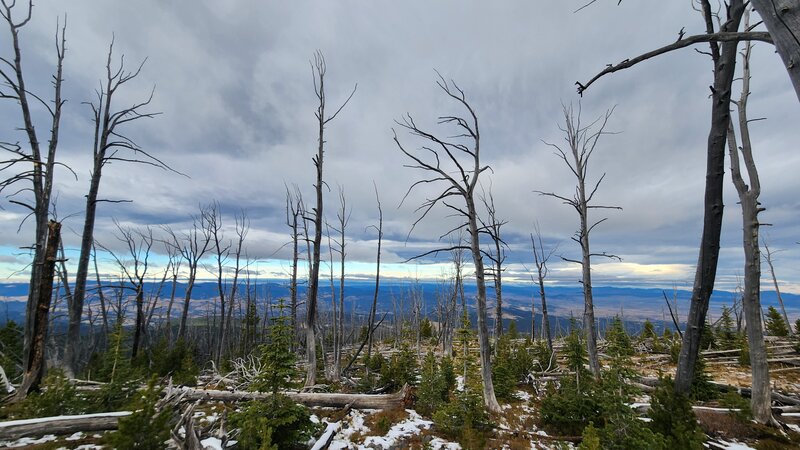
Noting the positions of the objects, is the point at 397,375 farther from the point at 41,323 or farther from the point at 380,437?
the point at 41,323

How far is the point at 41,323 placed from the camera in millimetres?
6859

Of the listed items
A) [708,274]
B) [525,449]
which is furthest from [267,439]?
[708,274]

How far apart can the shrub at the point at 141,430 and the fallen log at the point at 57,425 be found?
123cm

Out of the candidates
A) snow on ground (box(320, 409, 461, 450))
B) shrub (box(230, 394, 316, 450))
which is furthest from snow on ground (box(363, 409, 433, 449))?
shrub (box(230, 394, 316, 450))

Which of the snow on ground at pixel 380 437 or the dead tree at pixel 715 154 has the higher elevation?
the dead tree at pixel 715 154

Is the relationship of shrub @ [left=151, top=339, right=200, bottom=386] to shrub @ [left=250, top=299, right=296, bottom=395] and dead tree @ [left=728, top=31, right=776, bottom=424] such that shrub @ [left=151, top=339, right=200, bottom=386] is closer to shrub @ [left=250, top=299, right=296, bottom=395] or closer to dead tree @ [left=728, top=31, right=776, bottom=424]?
shrub @ [left=250, top=299, right=296, bottom=395]

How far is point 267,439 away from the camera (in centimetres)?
467

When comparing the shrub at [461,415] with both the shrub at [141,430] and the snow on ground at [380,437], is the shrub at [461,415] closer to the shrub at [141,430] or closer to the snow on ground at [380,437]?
the snow on ground at [380,437]

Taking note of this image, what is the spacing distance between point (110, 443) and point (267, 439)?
6.53ft

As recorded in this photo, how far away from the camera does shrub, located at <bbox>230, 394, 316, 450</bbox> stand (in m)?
5.71

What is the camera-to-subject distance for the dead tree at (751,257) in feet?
23.5

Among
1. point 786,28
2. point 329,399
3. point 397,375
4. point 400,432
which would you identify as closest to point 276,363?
point 329,399

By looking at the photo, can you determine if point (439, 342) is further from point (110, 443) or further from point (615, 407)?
point (110, 443)

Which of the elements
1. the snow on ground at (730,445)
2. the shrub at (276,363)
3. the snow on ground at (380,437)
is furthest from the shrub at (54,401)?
the snow on ground at (730,445)
